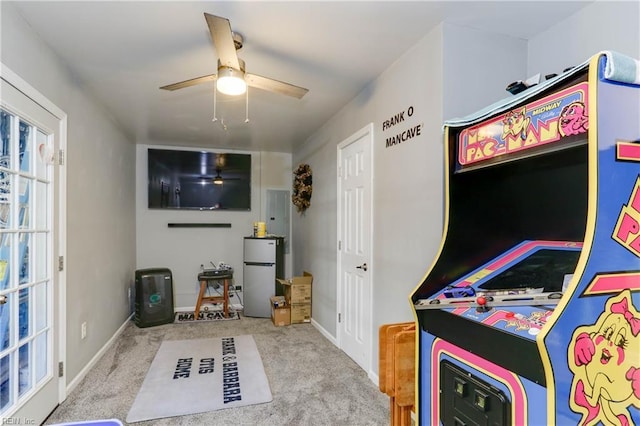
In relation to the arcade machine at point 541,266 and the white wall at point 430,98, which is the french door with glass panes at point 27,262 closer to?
the arcade machine at point 541,266

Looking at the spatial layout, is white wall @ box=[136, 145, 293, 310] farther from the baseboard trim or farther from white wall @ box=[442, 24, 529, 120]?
white wall @ box=[442, 24, 529, 120]

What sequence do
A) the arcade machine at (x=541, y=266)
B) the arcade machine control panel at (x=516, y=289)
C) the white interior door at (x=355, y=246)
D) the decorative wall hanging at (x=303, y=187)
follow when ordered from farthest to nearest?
the decorative wall hanging at (x=303, y=187), the white interior door at (x=355, y=246), the arcade machine control panel at (x=516, y=289), the arcade machine at (x=541, y=266)

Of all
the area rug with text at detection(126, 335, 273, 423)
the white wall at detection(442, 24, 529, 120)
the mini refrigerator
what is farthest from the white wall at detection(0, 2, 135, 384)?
the white wall at detection(442, 24, 529, 120)

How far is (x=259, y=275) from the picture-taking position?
4.97 meters

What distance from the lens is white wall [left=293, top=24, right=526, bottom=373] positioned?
2.13 metres

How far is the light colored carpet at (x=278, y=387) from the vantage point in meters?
2.34

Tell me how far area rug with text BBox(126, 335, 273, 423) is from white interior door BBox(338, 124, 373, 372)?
0.88 metres

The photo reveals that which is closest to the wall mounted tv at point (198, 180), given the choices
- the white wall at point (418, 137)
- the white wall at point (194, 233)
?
the white wall at point (194, 233)

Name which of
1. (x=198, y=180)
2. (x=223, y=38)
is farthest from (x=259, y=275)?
(x=223, y=38)

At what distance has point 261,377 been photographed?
116 inches

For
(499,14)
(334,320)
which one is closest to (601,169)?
(499,14)

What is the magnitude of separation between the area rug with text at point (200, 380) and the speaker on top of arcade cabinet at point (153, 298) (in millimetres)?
785

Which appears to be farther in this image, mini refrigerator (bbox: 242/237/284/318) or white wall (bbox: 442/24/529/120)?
mini refrigerator (bbox: 242/237/284/318)

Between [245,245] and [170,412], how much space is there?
2.77 m
